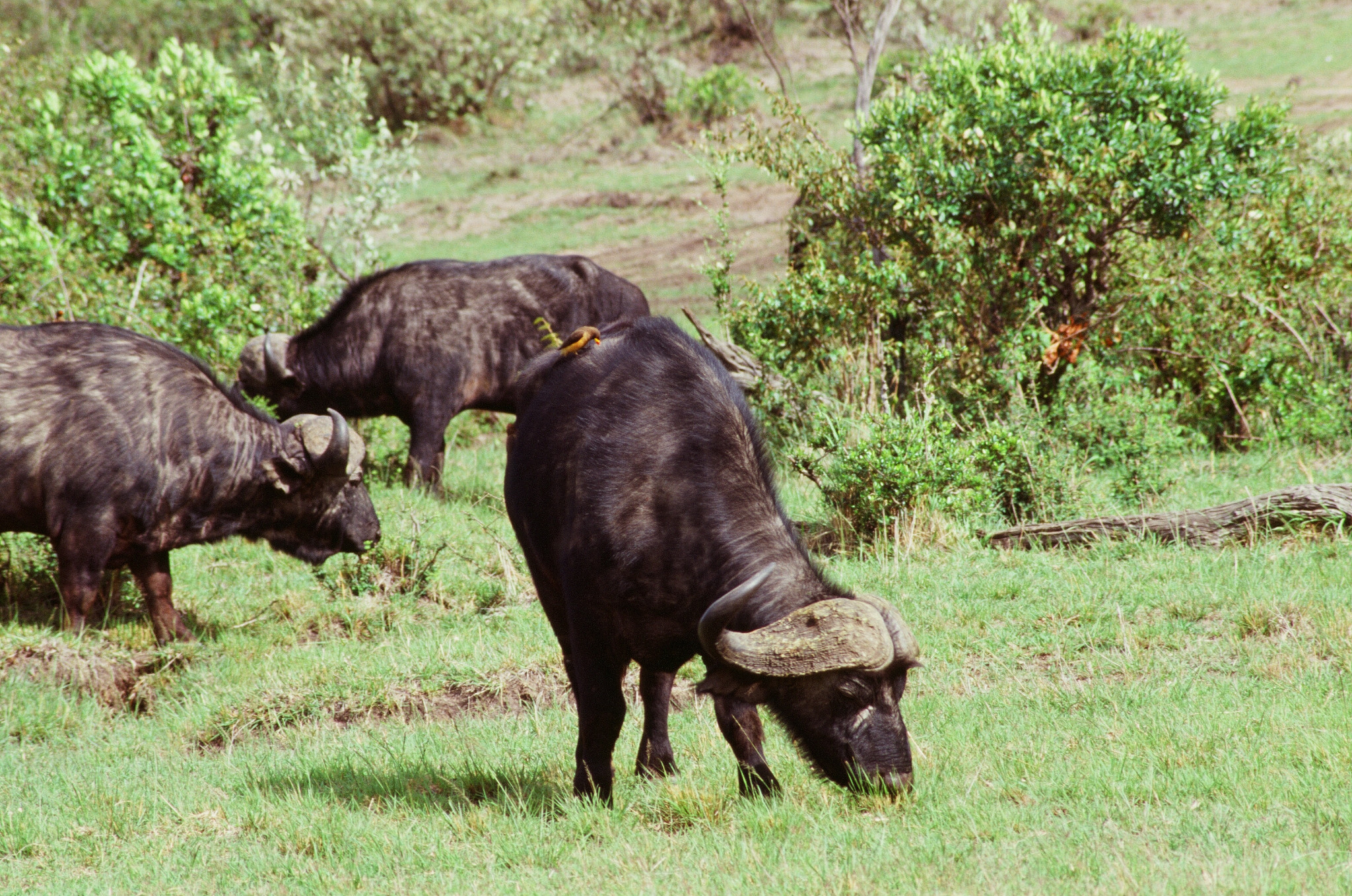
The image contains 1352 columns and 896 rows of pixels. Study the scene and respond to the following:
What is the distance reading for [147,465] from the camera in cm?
744

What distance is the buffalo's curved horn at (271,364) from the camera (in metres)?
10.3

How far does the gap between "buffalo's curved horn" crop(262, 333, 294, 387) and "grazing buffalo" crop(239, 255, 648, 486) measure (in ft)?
0.04

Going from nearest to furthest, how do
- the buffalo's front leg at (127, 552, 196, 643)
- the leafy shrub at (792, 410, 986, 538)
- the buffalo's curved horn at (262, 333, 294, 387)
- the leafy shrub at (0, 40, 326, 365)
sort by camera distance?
the buffalo's front leg at (127, 552, 196, 643)
the leafy shrub at (792, 410, 986, 538)
the buffalo's curved horn at (262, 333, 294, 387)
the leafy shrub at (0, 40, 326, 365)

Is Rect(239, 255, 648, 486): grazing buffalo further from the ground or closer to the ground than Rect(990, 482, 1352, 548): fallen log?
further from the ground

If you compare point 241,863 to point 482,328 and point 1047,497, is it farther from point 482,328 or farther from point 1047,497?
point 482,328

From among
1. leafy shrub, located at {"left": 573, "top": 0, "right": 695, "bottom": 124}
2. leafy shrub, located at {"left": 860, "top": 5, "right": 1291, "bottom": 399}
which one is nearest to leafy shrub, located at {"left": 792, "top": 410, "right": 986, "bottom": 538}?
leafy shrub, located at {"left": 860, "top": 5, "right": 1291, "bottom": 399}

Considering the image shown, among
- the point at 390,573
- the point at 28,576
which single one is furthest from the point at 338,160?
the point at 390,573

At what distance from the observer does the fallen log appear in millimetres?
7383

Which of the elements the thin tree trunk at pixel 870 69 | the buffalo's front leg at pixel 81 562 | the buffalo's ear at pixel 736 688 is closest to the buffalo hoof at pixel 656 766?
the buffalo's ear at pixel 736 688

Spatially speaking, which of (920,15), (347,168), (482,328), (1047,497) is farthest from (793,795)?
(920,15)

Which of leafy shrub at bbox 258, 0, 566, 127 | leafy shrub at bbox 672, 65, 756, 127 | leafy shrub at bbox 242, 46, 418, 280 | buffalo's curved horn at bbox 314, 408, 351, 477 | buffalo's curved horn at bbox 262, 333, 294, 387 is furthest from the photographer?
leafy shrub at bbox 258, 0, 566, 127

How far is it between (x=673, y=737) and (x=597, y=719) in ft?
3.48

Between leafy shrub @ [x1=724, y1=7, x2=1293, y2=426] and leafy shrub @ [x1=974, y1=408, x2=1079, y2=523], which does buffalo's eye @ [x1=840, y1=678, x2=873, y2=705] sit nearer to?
leafy shrub @ [x1=974, y1=408, x2=1079, y2=523]

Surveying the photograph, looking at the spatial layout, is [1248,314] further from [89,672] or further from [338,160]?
[338,160]
